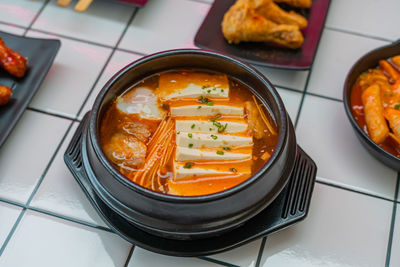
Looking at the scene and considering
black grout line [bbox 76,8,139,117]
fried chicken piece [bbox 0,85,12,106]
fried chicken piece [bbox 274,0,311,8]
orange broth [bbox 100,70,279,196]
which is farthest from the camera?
fried chicken piece [bbox 274,0,311,8]

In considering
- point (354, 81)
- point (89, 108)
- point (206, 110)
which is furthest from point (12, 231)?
point (354, 81)

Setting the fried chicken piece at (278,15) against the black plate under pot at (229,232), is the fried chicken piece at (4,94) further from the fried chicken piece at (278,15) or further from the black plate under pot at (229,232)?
the fried chicken piece at (278,15)

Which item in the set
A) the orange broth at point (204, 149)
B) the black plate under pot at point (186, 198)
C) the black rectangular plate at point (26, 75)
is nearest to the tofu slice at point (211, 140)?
the orange broth at point (204, 149)

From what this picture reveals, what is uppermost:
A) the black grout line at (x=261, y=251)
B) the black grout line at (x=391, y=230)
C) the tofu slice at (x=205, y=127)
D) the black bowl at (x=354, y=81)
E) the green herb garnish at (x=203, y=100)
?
the black bowl at (x=354, y=81)

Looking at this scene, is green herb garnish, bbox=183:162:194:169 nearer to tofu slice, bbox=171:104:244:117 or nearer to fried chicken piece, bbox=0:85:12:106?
tofu slice, bbox=171:104:244:117

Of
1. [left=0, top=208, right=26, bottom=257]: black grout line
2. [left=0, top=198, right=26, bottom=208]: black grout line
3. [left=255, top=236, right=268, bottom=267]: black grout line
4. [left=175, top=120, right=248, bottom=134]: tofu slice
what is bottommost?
[left=0, top=208, right=26, bottom=257]: black grout line

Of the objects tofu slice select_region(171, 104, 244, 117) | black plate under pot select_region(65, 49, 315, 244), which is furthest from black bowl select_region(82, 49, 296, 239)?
tofu slice select_region(171, 104, 244, 117)
